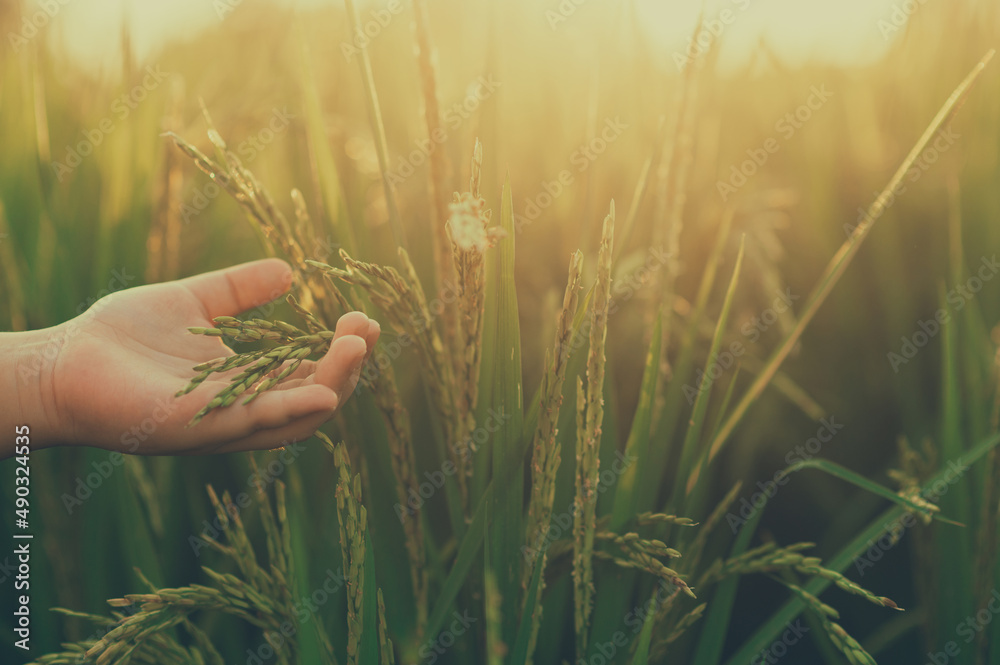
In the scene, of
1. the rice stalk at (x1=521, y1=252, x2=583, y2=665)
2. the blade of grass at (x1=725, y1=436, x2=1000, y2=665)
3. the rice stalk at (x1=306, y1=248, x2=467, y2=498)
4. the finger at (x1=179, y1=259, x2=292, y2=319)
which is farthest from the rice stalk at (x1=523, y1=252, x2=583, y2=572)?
the finger at (x1=179, y1=259, x2=292, y2=319)

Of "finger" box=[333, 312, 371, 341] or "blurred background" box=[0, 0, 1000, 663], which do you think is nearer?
"finger" box=[333, 312, 371, 341]

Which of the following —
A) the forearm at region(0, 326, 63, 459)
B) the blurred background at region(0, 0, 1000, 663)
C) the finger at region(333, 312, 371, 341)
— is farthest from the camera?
the blurred background at region(0, 0, 1000, 663)

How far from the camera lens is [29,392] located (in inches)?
37.3

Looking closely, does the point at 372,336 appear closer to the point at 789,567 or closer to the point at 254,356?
the point at 254,356

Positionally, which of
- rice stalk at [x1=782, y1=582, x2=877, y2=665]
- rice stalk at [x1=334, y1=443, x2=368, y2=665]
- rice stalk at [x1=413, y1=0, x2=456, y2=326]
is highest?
rice stalk at [x1=413, y1=0, x2=456, y2=326]

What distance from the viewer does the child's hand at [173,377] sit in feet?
2.48

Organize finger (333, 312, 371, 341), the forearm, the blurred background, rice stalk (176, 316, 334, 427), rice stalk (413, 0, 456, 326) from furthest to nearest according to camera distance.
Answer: the blurred background → the forearm → rice stalk (413, 0, 456, 326) → finger (333, 312, 371, 341) → rice stalk (176, 316, 334, 427)

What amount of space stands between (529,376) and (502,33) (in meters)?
0.74

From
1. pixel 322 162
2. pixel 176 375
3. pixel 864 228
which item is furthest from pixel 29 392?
pixel 864 228

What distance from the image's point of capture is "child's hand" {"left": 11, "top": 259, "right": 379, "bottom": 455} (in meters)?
0.76

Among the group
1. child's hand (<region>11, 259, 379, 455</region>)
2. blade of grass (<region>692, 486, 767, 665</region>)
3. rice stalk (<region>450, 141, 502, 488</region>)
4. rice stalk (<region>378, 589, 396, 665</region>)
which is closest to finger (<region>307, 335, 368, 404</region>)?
child's hand (<region>11, 259, 379, 455</region>)

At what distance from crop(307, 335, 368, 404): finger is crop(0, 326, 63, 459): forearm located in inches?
18.5

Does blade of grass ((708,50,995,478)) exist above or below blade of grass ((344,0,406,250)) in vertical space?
below

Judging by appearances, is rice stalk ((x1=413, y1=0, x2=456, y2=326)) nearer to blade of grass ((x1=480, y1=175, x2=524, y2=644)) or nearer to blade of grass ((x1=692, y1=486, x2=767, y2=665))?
blade of grass ((x1=480, y1=175, x2=524, y2=644))
